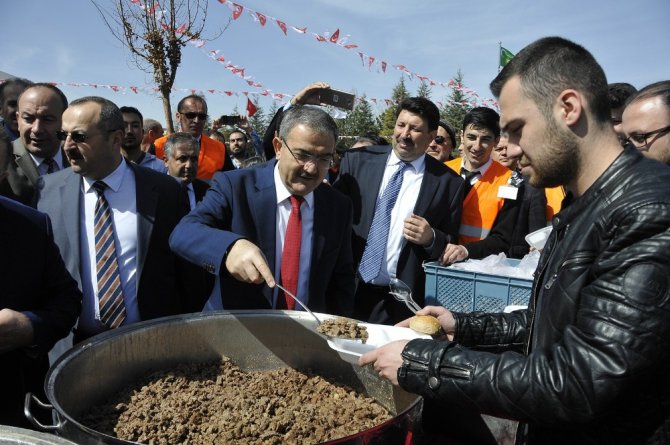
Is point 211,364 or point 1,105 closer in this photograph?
point 211,364

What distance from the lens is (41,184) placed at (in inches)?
106

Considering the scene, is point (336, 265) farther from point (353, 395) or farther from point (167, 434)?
point (167, 434)

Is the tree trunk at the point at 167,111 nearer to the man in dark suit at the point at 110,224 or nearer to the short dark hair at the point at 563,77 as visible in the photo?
the man in dark suit at the point at 110,224

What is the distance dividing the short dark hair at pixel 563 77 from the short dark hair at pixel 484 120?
294 centimetres

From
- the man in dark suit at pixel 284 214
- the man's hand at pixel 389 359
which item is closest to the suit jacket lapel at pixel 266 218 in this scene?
the man in dark suit at pixel 284 214

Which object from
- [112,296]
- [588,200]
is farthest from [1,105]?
[588,200]

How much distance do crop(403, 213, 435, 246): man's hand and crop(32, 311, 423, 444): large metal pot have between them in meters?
1.54

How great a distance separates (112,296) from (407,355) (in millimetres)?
1717

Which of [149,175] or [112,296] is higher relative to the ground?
[149,175]

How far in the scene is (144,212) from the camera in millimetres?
2631

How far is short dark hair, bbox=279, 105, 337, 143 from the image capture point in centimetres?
233

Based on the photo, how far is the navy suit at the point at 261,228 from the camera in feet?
7.57

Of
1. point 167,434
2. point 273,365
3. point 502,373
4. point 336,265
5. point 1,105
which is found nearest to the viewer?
point 502,373

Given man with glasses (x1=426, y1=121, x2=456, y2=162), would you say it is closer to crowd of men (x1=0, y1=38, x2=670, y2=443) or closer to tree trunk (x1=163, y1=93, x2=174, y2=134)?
crowd of men (x1=0, y1=38, x2=670, y2=443)
